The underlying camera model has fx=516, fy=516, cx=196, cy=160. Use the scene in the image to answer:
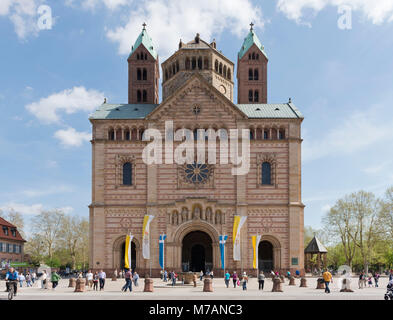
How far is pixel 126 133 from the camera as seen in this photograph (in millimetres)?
62219

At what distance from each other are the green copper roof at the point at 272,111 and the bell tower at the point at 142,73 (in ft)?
49.5

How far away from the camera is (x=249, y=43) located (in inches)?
2923

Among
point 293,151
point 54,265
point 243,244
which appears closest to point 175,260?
point 243,244

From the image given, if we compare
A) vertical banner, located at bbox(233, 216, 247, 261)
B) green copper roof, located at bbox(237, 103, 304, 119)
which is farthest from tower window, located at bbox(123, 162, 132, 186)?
green copper roof, located at bbox(237, 103, 304, 119)

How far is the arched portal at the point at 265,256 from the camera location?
2394 inches

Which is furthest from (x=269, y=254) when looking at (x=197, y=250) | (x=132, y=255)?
(x=132, y=255)

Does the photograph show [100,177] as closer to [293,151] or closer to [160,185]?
[160,185]

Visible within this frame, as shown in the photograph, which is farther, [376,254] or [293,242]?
[376,254]

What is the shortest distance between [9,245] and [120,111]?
29.5 metres

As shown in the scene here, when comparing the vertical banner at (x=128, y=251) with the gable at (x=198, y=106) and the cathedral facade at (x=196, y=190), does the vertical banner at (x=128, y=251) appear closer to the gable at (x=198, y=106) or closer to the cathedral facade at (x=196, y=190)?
the cathedral facade at (x=196, y=190)

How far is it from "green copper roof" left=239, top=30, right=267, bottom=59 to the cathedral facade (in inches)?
548

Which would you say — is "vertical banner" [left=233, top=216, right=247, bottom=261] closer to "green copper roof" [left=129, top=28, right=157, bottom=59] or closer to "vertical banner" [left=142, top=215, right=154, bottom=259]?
"vertical banner" [left=142, top=215, right=154, bottom=259]
